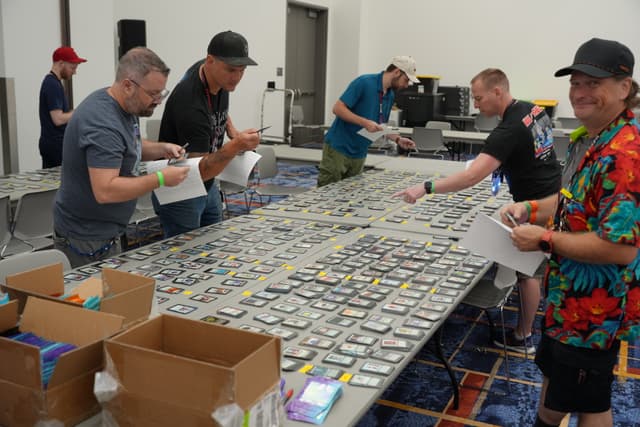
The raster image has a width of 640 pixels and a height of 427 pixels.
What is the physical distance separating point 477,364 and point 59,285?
252cm

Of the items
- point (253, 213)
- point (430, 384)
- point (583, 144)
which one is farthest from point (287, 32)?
point (583, 144)

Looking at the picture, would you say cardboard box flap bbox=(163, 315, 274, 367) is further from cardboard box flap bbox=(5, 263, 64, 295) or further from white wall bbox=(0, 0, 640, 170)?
white wall bbox=(0, 0, 640, 170)

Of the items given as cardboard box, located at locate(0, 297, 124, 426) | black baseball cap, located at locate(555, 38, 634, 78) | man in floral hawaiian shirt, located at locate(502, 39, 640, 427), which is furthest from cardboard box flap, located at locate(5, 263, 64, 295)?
black baseball cap, located at locate(555, 38, 634, 78)

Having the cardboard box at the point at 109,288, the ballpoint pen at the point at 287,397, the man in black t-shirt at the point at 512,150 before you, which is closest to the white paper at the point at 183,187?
the cardboard box at the point at 109,288

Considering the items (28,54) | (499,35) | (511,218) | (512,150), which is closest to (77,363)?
(511,218)

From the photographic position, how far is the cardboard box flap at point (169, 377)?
124 centimetres

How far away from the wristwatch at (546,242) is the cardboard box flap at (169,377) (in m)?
1.15

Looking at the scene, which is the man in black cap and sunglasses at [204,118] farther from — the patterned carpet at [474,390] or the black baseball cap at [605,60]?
the black baseball cap at [605,60]

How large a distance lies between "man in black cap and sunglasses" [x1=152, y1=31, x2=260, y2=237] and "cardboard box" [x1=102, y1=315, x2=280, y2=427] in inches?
68.1

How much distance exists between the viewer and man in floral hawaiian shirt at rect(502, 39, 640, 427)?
1.80 metres

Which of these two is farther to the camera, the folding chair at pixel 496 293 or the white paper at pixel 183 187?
the folding chair at pixel 496 293

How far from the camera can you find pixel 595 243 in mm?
1814

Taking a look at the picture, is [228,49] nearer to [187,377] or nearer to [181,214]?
[181,214]

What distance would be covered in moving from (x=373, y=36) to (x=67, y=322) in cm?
1368
